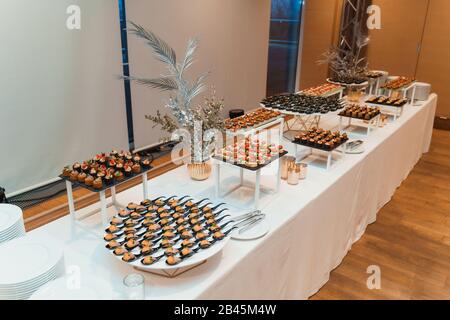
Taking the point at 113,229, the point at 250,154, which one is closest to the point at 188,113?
the point at 250,154

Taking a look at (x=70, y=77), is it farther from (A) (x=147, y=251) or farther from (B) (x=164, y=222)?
(A) (x=147, y=251)

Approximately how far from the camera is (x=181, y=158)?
1.97 meters

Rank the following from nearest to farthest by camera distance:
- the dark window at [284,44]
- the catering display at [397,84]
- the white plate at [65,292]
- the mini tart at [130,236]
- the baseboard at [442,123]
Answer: the white plate at [65,292]
the mini tart at [130,236]
the catering display at [397,84]
the baseboard at [442,123]
the dark window at [284,44]

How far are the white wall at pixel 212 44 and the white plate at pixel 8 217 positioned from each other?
2415mm

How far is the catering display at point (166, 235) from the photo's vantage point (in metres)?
1.13

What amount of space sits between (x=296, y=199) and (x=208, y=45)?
3.09 meters

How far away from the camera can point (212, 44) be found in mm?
4438

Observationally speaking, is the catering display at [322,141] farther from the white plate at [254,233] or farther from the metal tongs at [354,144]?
the white plate at [254,233]

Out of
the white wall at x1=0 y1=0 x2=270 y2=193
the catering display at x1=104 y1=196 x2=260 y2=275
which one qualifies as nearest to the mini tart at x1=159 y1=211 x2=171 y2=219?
the catering display at x1=104 y1=196 x2=260 y2=275

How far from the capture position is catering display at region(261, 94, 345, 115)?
7.74ft

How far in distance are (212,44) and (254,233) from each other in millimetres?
3409

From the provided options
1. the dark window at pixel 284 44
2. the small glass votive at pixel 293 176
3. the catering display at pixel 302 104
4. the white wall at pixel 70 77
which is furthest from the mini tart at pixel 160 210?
the dark window at pixel 284 44
